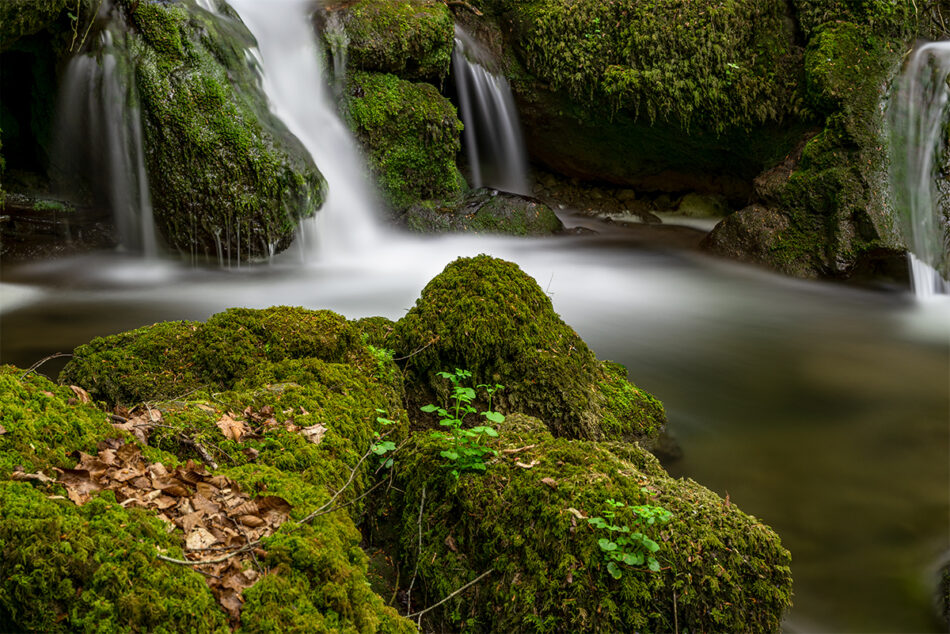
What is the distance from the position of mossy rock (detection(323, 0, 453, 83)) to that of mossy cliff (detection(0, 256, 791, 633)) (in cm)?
713

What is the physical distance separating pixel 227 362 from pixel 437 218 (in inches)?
268

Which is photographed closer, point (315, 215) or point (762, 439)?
point (762, 439)

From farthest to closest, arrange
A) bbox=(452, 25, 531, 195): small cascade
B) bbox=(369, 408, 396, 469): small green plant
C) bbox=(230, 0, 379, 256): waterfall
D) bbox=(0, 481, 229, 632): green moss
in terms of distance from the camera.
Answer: bbox=(452, 25, 531, 195): small cascade
bbox=(230, 0, 379, 256): waterfall
bbox=(369, 408, 396, 469): small green plant
bbox=(0, 481, 229, 632): green moss

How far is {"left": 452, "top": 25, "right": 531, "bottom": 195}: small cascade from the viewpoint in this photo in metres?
11.1

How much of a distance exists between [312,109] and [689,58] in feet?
17.4

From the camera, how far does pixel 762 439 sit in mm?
4984

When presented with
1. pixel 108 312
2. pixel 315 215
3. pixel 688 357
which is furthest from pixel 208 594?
pixel 315 215

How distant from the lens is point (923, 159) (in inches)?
346

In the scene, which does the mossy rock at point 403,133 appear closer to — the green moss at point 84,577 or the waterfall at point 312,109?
the waterfall at point 312,109

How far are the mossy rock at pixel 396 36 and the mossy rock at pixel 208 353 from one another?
7138mm

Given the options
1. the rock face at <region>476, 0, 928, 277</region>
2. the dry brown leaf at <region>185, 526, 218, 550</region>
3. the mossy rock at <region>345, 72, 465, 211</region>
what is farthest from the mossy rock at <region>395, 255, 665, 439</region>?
the mossy rock at <region>345, 72, 465, 211</region>

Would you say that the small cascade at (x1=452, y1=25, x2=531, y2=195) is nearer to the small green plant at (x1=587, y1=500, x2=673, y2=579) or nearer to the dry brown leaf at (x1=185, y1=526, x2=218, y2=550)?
the small green plant at (x1=587, y1=500, x2=673, y2=579)

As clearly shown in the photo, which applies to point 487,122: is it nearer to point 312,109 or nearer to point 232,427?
point 312,109

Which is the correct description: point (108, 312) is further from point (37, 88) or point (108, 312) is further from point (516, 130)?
point (516, 130)
